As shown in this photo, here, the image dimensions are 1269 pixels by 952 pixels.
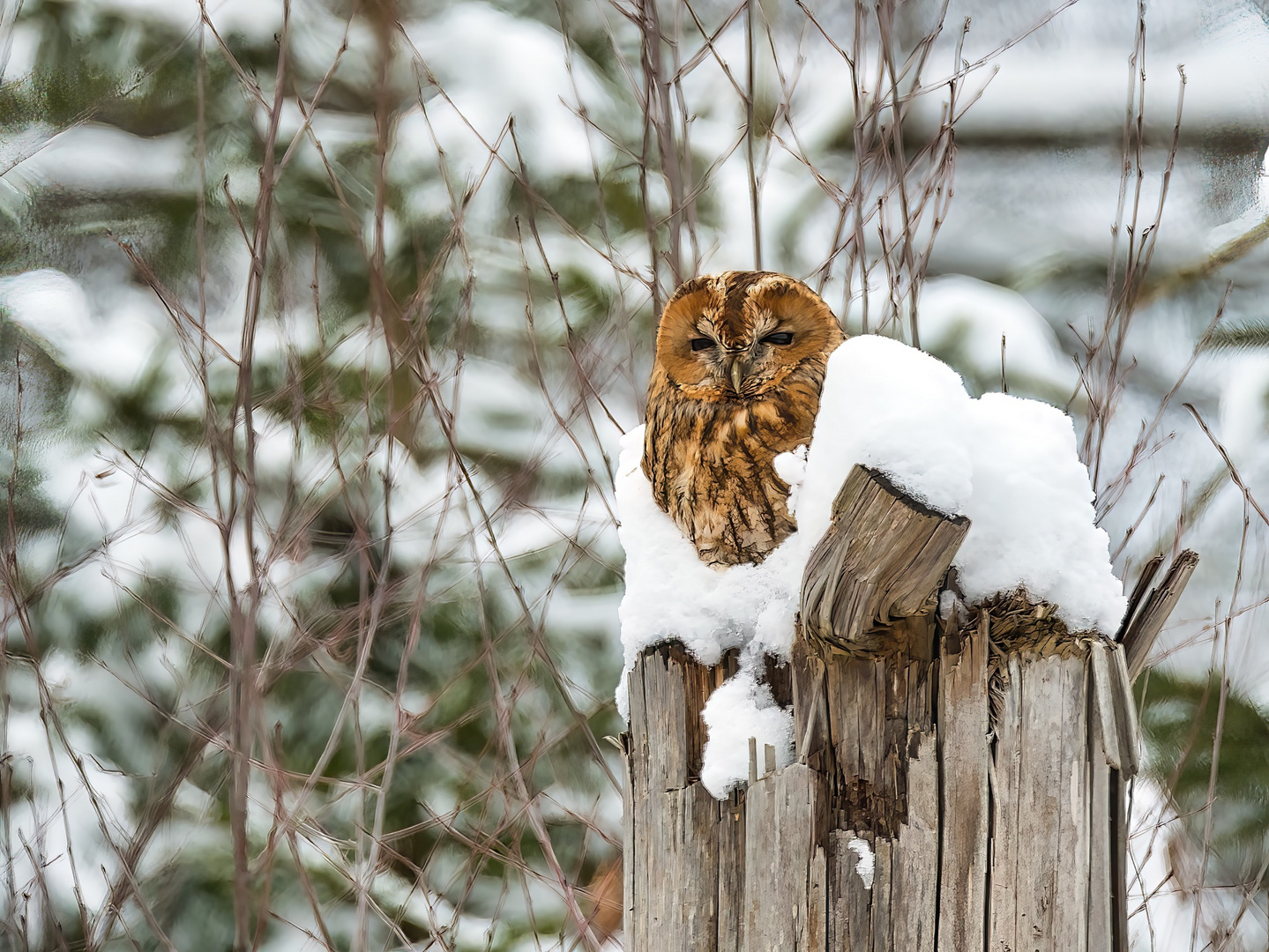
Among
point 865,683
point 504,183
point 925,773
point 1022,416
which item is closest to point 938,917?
point 925,773

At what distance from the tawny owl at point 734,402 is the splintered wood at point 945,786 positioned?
323mm

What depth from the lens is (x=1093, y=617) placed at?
0.97 m

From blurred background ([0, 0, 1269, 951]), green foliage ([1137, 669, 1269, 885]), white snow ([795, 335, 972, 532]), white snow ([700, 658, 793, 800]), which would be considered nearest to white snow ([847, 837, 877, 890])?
white snow ([700, 658, 793, 800])

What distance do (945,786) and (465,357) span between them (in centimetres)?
288

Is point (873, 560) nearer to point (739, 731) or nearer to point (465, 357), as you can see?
point (739, 731)

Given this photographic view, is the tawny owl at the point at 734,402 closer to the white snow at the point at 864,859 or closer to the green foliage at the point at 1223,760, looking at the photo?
the white snow at the point at 864,859

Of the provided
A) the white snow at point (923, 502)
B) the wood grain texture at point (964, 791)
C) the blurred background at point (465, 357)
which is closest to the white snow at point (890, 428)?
the white snow at point (923, 502)

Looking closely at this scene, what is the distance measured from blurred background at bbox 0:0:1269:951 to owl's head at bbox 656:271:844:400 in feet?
5.65

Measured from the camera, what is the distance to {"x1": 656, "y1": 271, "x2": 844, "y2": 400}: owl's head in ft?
4.69

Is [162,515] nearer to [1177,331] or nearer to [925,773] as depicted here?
[925,773]

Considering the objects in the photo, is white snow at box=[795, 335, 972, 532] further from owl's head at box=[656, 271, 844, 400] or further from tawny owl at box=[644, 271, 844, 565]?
owl's head at box=[656, 271, 844, 400]

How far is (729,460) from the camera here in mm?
1364

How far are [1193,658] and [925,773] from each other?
135 inches

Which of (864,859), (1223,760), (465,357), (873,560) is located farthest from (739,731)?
(1223,760)
